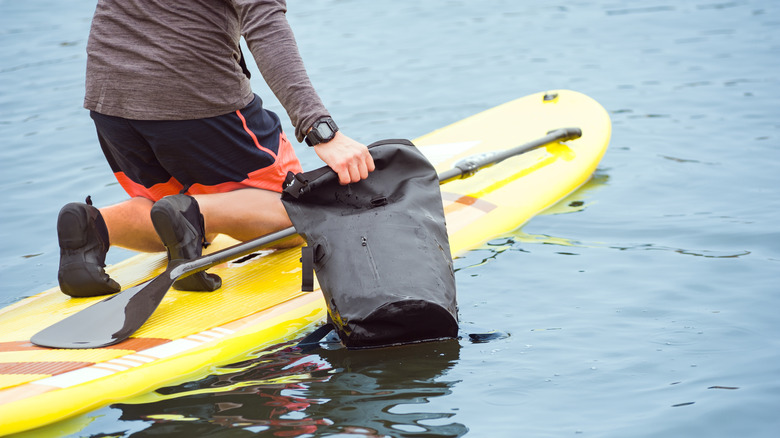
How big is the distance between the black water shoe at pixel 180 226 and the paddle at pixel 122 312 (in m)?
0.05

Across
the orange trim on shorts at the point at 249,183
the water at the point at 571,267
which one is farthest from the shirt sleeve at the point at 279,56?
the water at the point at 571,267

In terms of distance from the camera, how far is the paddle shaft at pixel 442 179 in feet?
9.89

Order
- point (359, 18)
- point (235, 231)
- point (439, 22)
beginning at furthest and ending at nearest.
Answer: point (359, 18) → point (439, 22) → point (235, 231)

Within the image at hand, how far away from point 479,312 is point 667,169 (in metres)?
2.56

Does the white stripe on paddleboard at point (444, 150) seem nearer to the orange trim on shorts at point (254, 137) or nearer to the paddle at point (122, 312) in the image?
the orange trim on shorts at point (254, 137)

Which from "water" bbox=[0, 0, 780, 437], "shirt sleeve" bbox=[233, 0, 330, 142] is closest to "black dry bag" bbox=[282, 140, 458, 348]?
"water" bbox=[0, 0, 780, 437]

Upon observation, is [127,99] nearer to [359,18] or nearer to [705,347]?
[705,347]

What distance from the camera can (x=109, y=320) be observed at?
2887mm

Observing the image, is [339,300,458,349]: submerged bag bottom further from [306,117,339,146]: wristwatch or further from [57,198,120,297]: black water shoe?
[57,198,120,297]: black water shoe

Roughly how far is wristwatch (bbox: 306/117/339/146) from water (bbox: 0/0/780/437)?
768 millimetres

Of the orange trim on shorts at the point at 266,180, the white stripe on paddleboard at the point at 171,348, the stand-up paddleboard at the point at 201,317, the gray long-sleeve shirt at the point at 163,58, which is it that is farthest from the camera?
the orange trim on shorts at the point at 266,180

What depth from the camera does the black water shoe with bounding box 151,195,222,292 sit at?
291 cm

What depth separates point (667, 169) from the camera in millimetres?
5273

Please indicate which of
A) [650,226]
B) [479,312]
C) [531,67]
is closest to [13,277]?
[479,312]
